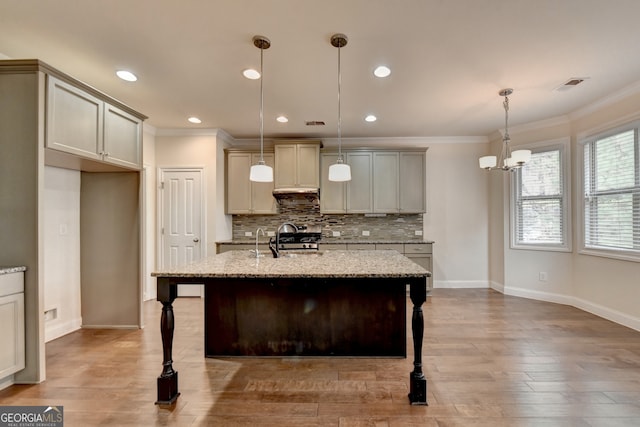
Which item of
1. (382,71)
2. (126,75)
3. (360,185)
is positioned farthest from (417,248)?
(126,75)

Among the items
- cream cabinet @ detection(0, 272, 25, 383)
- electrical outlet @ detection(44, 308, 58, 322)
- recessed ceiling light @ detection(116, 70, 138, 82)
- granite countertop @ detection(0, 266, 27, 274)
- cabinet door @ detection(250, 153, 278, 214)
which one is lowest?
electrical outlet @ detection(44, 308, 58, 322)

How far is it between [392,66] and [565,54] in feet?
4.72

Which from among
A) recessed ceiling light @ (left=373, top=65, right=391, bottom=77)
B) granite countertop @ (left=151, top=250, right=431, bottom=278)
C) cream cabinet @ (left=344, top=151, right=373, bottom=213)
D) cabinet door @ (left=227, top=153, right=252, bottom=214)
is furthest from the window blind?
cabinet door @ (left=227, top=153, right=252, bottom=214)

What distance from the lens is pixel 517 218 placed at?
473cm

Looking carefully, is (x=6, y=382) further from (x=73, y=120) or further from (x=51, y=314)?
(x=73, y=120)

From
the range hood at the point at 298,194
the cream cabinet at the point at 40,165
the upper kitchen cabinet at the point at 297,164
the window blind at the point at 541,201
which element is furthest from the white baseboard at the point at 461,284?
the cream cabinet at the point at 40,165

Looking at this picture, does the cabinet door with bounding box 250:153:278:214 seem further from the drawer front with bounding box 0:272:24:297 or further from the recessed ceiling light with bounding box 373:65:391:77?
the drawer front with bounding box 0:272:24:297

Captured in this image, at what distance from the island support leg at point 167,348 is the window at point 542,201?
482 cm

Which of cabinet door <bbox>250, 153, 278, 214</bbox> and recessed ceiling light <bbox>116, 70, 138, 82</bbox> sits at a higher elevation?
recessed ceiling light <bbox>116, 70, 138, 82</bbox>

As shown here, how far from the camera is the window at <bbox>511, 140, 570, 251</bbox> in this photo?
14.1 ft

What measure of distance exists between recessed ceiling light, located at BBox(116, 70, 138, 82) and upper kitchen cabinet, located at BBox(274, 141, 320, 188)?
2307 millimetres

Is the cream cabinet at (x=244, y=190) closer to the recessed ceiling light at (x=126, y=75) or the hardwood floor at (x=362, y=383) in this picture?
the recessed ceiling light at (x=126, y=75)

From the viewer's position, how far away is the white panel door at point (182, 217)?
187 inches

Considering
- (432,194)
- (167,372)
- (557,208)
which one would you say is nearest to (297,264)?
(167,372)
